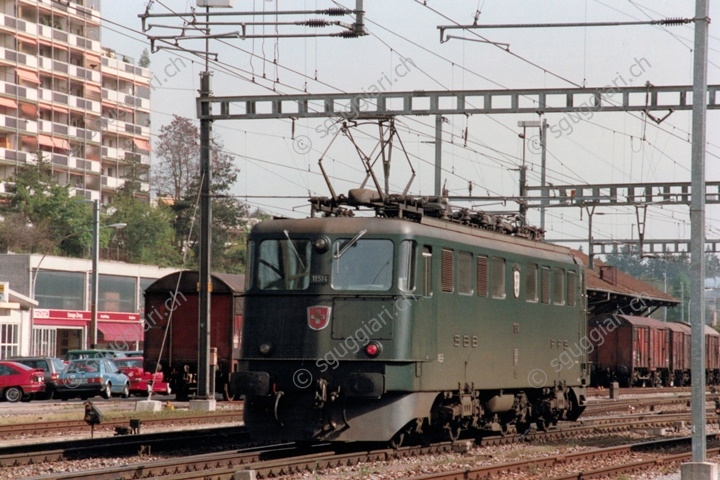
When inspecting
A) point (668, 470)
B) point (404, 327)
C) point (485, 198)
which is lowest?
point (668, 470)

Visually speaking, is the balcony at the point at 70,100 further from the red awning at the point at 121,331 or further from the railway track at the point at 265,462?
the railway track at the point at 265,462

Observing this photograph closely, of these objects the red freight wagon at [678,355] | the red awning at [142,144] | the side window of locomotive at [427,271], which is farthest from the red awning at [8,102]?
the side window of locomotive at [427,271]

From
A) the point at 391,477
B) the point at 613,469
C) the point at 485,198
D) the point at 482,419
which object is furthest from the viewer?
the point at 485,198

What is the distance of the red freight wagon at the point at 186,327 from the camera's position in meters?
33.6

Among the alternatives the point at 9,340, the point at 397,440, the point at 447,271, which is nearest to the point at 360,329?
the point at 447,271

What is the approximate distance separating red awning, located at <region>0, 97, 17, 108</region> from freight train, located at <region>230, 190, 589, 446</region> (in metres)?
71.1

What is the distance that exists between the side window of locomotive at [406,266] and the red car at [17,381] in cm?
2332

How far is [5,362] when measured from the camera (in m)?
37.6

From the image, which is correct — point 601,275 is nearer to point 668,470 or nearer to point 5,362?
point 5,362

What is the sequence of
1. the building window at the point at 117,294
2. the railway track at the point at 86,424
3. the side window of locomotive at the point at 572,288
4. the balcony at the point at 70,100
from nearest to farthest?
1. the railway track at the point at 86,424
2. the side window of locomotive at the point at 572,288
3. the building window at the point at 117,294
4. the balcony at the point at 70,100

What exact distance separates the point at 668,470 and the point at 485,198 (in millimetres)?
19215

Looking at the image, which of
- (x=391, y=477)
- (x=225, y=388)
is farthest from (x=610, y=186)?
(x=391, y=477)

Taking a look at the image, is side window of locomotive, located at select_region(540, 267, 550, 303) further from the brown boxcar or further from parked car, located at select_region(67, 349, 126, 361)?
parked car, located at select_region(67, 349, 126, 361)

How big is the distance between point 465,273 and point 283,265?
2.97 metres
